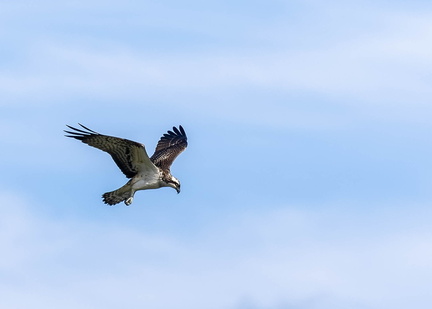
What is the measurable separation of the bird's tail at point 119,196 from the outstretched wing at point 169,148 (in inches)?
103

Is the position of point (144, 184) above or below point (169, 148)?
below

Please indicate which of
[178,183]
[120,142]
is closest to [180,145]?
[178,183]

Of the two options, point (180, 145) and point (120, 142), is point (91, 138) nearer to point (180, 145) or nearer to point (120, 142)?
point (120, 142)

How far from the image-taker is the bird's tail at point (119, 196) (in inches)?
1710

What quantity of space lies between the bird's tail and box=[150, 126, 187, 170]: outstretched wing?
8.56 ft

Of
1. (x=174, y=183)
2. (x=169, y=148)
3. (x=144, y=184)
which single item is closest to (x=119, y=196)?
(x=144, y=184)

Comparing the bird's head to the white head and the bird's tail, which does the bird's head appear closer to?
the white head

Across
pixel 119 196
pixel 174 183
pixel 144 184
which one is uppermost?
pixel 174 183

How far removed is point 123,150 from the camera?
42125 millimetres

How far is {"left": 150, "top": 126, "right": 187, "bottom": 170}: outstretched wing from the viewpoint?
156ft

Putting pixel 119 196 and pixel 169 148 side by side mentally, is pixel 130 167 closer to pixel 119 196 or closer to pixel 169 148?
pixel 119 196

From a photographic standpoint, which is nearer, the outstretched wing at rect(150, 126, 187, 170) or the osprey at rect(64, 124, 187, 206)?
the osprey at rect(64, 124, 187, 206)

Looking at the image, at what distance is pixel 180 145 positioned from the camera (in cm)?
4972

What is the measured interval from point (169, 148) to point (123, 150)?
24.0ft
